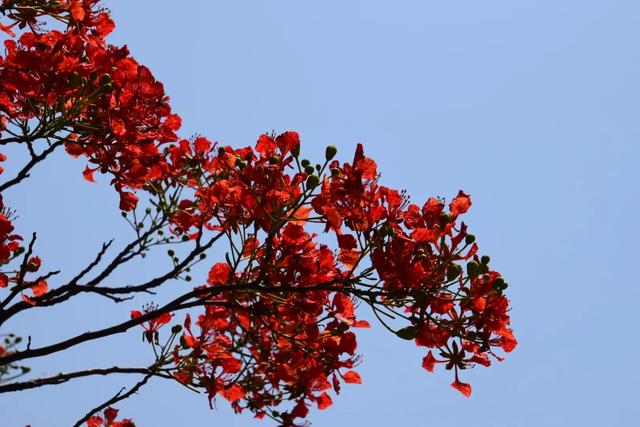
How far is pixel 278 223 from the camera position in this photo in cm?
351

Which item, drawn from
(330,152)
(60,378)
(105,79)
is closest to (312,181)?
→ (330,152)

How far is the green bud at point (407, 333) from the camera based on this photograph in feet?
11.3

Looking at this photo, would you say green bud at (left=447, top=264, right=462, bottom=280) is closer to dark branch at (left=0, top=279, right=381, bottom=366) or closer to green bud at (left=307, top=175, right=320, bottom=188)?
dark branch at (left=0, top=279, right=381, bottom=366)

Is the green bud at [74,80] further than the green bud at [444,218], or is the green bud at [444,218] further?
the green bud at [74,80]

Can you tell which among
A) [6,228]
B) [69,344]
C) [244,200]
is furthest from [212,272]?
[6,228]

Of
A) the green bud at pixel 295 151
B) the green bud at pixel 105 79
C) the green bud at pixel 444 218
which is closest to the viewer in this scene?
the green bud at pixel 444 218

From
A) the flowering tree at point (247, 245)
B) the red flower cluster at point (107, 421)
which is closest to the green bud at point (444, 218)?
the flowering tree at point (247, 245)

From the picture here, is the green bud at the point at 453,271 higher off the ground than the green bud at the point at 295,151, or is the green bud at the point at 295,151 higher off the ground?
the green bud at the point at 295,151

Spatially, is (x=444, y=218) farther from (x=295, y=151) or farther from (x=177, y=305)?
(x=177, y=305)

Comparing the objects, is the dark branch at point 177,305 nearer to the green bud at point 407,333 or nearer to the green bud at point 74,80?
the green bud at point 407,333

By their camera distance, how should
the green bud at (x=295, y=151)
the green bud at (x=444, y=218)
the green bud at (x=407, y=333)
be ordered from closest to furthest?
the green bud at (x=407, y=333) < the green bud at (x=444, y=218) < the green bud at (x=295, y=151)

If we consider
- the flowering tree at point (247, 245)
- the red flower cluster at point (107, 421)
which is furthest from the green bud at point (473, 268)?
the red flower cluster at point (107, 421)

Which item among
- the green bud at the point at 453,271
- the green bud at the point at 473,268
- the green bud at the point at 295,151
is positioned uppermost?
the green bud at the point at 295,151

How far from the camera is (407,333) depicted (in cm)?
343
